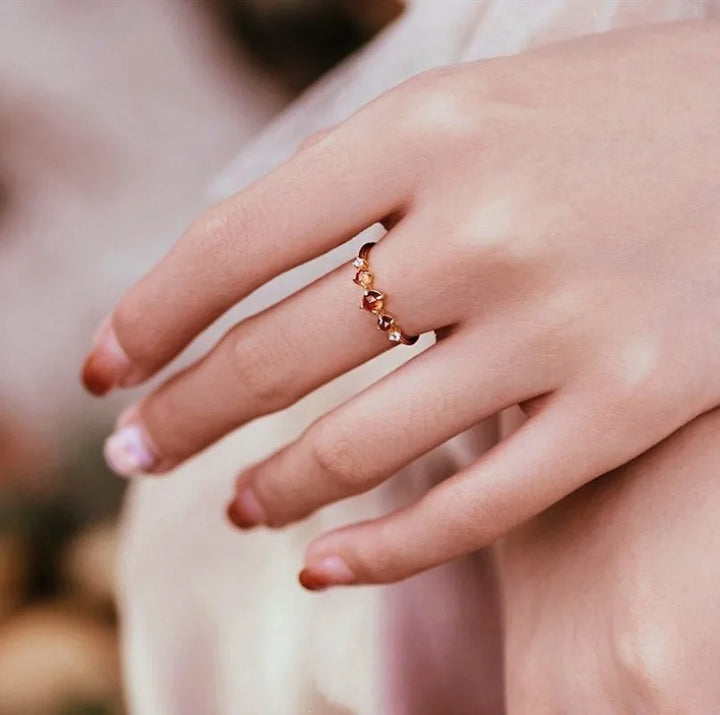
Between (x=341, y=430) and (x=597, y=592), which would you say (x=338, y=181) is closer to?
(x=341, y=430)

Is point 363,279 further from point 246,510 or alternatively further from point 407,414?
point 246,510

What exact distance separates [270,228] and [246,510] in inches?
7.5

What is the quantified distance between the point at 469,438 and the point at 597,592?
15 centimetres

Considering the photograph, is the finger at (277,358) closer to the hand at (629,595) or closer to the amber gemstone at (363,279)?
the amber gemstone at (363,279)

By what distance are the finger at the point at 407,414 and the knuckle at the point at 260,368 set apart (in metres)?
0.03

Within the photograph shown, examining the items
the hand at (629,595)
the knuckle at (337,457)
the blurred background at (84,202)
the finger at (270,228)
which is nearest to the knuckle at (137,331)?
the finger at (270,228)

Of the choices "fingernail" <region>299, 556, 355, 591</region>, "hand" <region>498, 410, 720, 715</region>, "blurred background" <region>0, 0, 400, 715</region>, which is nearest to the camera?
"hand" <region>498, 410, 720, 715</region>

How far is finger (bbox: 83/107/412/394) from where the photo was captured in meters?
0.44

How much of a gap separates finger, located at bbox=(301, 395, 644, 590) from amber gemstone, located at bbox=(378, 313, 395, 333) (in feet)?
0.26

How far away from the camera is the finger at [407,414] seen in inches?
17.2

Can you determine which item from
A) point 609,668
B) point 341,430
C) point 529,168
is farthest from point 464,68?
point 609,668

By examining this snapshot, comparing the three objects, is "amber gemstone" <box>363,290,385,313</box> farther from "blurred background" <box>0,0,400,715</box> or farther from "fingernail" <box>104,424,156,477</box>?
"blurred background" <box>0,0,400,715</box>

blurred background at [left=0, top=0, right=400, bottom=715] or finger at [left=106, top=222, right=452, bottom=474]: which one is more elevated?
blurred background at [left=0, top=0, right=400, bottom=715]

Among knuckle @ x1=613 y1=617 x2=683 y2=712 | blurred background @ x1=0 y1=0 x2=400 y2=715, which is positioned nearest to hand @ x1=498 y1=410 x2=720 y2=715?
knuckle @ x1=613 y1=617 x2=683 y2=712
